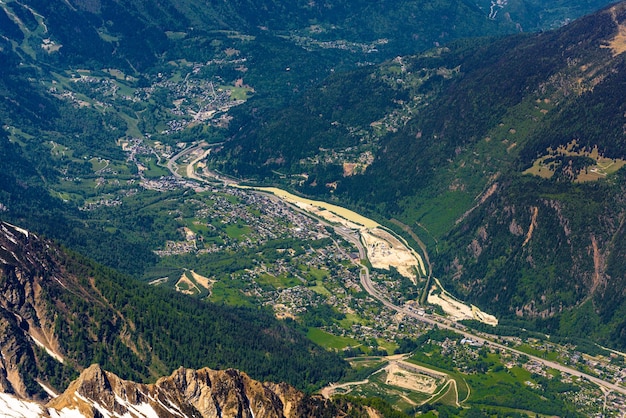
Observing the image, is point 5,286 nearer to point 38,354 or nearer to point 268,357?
point 38,354

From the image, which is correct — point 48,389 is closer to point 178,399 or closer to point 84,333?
point 84,333

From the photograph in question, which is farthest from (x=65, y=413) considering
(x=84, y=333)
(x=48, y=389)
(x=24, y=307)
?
(x=84, y=333)

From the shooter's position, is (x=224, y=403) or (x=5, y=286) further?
(x=5, y=286)

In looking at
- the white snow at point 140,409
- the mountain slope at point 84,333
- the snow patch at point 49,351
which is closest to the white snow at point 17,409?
the white snow at point 140,409

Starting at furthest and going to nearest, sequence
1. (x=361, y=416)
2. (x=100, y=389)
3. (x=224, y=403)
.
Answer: (x=361, y=416) < (x=224, y=403) < (x=100, y=389)

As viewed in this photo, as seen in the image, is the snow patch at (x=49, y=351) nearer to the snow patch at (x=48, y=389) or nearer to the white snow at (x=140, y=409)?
the snow patch at (x=48, y=389)

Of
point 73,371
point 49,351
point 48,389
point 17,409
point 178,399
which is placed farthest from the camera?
point 49,351

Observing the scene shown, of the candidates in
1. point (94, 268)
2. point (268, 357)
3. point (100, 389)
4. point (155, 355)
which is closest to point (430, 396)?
point (268, 357)
